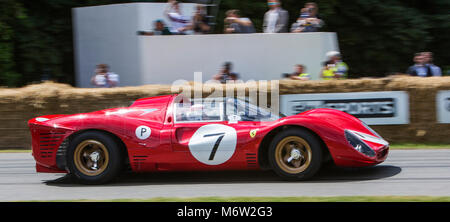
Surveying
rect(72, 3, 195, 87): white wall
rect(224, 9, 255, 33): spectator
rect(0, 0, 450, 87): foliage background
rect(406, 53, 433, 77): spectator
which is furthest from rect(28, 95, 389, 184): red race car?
rect(0, 0, 450, 87): foliage background

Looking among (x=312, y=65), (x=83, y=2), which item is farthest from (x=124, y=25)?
(x=312, y=65)

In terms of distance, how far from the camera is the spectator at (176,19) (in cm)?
1151

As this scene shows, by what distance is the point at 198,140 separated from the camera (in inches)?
242

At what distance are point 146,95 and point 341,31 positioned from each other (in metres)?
7.33

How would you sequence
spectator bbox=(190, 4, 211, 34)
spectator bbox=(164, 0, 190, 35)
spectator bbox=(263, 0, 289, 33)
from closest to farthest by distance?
spectator bbox=(263, 0, 289, 33) → spectator bbox=(190, 4, 211, 34) → spectator bbox=(164, 0, 190, 35)

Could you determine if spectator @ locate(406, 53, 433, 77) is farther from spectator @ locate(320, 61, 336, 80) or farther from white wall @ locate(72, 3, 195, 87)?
white wall @ locate(72, 3, 195, 87)

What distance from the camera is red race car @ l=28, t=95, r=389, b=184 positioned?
5.96 metres

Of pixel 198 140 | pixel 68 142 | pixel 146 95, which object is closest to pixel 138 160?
pixel 198 140

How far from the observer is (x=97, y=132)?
20.8ft

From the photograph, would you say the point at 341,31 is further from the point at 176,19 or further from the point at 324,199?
the point at 324,199

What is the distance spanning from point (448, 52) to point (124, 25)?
907 cm

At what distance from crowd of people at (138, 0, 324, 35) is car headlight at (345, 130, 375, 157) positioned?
18.6ft

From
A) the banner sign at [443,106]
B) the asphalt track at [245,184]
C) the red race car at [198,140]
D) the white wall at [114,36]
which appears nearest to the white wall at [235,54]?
the white wall at [114,36]
